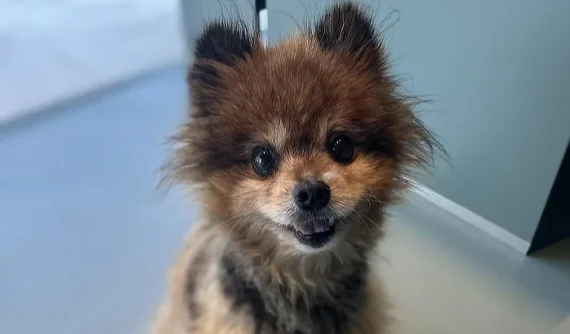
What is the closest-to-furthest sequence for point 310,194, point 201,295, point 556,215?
1. point 310,194
2. point 201,295
3. point 556,215

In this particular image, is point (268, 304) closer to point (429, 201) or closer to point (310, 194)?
point (310, 194)

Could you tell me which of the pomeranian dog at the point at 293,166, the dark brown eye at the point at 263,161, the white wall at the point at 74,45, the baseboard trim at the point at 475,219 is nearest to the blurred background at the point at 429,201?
the baseboard trim at the point at 475,219

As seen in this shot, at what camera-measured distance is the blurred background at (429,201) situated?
5.61 feet

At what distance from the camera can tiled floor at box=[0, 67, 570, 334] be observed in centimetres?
175

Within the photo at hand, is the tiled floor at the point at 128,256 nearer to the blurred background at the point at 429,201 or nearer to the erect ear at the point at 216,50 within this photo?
the blurred background at the point at 429,201

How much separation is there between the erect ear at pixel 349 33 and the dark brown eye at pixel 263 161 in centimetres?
22

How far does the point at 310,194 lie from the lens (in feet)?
3.45

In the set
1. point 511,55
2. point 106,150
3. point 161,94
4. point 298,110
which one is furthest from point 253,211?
point 161,94

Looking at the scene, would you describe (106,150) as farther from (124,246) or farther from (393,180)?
(393,180)

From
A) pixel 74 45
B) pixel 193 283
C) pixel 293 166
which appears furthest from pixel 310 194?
pixel 74 45

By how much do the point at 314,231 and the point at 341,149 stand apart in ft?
0.47

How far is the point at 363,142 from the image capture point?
1.14m

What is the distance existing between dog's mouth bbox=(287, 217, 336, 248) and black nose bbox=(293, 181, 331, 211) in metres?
0.04

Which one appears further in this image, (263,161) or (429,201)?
(429,201)
